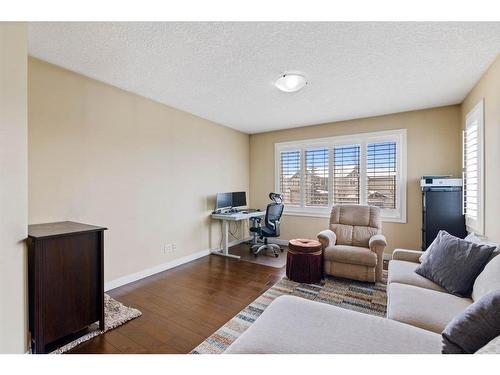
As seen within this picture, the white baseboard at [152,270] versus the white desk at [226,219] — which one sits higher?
the white desk at [226,219]

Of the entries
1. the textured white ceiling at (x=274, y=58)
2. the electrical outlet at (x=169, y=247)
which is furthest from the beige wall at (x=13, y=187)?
the electrical outlet at (x=169, y=247)

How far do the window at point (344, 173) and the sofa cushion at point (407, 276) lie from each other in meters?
1.86

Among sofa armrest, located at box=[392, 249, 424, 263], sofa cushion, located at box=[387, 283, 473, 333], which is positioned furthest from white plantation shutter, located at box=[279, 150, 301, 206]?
sofa cushion, located at box=[387, 283, 473, 333]

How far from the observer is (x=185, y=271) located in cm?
343

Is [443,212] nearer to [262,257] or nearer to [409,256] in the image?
[409,256]

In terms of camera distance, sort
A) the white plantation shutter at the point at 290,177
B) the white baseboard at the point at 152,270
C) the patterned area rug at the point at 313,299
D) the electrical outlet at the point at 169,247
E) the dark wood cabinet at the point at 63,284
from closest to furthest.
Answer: the dark wood cabinet at the point at 63,284, the patterned area rug at the point at 313,299, the white baseboard at the point at 152,270, the electrical outlet at the point at 169,247, the white plantation shutter at the point at 290,177

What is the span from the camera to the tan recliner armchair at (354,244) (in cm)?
292

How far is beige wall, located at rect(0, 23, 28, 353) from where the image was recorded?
150cm

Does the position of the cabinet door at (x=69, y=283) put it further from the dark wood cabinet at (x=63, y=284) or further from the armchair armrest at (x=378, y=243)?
the armchair armrest at (x=378, y=243)

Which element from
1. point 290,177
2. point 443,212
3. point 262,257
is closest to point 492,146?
point 443,212

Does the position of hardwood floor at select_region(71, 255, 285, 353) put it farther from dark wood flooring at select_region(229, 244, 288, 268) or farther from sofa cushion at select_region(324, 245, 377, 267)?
sofa cushion at select_region(324, 245, 377, 267)

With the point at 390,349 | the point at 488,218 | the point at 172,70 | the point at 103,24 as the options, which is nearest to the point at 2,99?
the point at 103,24

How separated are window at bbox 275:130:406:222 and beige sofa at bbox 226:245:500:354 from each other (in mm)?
2474

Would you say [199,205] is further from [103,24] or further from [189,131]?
[103,24]
